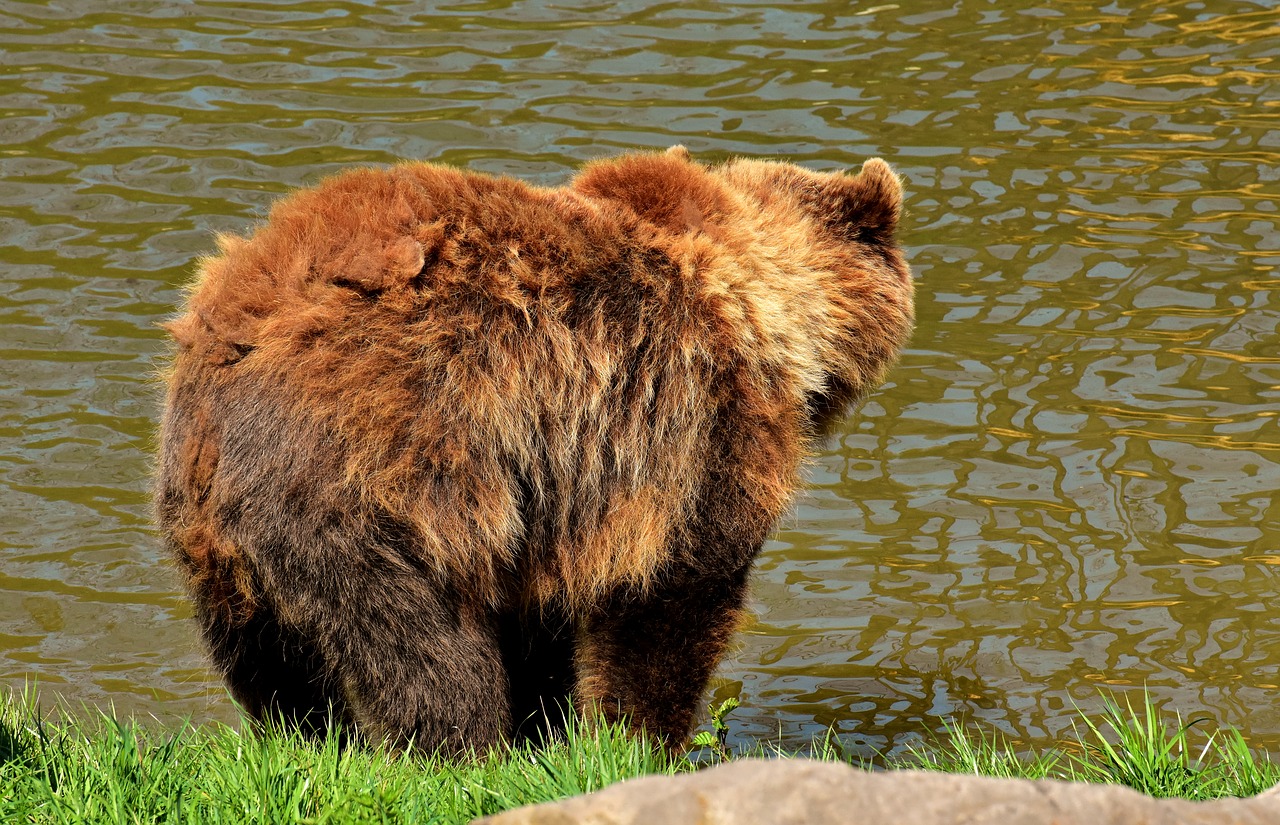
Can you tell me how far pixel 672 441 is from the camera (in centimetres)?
445

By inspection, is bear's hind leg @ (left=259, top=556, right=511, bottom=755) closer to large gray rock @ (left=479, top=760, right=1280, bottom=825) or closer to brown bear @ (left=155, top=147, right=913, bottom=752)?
brown bear @ (left=155, top=147, right=913, bottom=752)

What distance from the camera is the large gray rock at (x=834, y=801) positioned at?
2.49 meters

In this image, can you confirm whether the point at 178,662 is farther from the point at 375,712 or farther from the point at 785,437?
the point at 785,437

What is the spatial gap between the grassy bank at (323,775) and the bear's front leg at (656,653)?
0.73 feet

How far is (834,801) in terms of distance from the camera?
2531 millimetres

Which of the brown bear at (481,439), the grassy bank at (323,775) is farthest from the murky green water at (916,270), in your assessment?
the grassy bank at (323,775)

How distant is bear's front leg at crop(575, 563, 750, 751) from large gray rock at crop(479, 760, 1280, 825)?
1.82 meters

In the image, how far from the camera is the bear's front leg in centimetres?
443

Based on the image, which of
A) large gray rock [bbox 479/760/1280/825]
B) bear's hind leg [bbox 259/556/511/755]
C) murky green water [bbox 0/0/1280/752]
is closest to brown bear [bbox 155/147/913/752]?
bear's hind leg [bbox 259/556/511/755]

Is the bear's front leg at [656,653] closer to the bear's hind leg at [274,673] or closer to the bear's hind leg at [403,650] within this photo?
the bear's hind leg at [403,650]

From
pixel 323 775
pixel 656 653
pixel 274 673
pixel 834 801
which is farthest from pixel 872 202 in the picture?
pixel 834 801

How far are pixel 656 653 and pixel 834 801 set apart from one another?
1.98 m

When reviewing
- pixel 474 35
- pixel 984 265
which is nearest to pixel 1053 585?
pixel 984 265

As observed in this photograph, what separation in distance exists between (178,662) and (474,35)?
6592 millimetres
